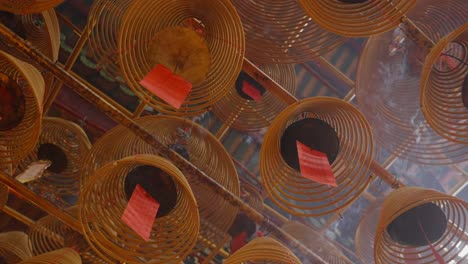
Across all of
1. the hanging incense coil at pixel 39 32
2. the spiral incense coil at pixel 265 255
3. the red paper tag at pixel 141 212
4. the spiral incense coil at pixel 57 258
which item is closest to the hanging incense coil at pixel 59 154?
the hanging incense coil at pixel 39 32

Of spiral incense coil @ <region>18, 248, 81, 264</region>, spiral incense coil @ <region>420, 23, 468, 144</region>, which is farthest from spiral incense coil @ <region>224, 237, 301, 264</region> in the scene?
spiral incense coil @ <region>420, 23, 468, 144</region>

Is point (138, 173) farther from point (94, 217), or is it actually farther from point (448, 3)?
point (448, 3)

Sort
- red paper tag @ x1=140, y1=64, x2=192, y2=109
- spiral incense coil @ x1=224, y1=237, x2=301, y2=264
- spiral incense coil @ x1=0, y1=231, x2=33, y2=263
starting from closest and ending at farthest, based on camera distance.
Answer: red paper tag @ x1=140, y1=64, x2=192, y2=109, spiral incense coil @ x1=224, y1=237, x2=301, y2=264, spiral incense coil @ x1=0, y1=231, x2=33, y2=263

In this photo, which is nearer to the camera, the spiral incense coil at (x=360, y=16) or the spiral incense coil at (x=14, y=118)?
the spiral incense coil at (x=360, y=16)

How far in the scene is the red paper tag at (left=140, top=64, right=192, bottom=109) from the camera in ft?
5.86

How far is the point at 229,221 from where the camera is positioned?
2914 millimetres

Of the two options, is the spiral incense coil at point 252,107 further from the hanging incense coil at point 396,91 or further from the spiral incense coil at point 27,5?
the spiral incense coil at point 27,5

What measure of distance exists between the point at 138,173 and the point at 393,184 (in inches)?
Answer: 65.8

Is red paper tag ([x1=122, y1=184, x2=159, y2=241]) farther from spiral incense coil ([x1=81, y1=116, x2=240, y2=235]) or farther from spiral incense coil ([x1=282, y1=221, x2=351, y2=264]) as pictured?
spiral incense coil ([x1=282, y1=221, x2=351, y2=264])

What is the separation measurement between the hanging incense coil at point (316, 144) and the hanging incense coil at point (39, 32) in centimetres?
147

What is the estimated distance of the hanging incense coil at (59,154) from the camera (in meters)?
3.13

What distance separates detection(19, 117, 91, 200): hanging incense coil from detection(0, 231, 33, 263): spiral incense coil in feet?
1.34

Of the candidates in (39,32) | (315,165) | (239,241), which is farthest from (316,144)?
(39,32)

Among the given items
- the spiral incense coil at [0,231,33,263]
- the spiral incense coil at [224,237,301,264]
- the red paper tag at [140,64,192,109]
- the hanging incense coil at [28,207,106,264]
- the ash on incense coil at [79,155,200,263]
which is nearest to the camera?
the red paper tag at [140,64,192,109]
